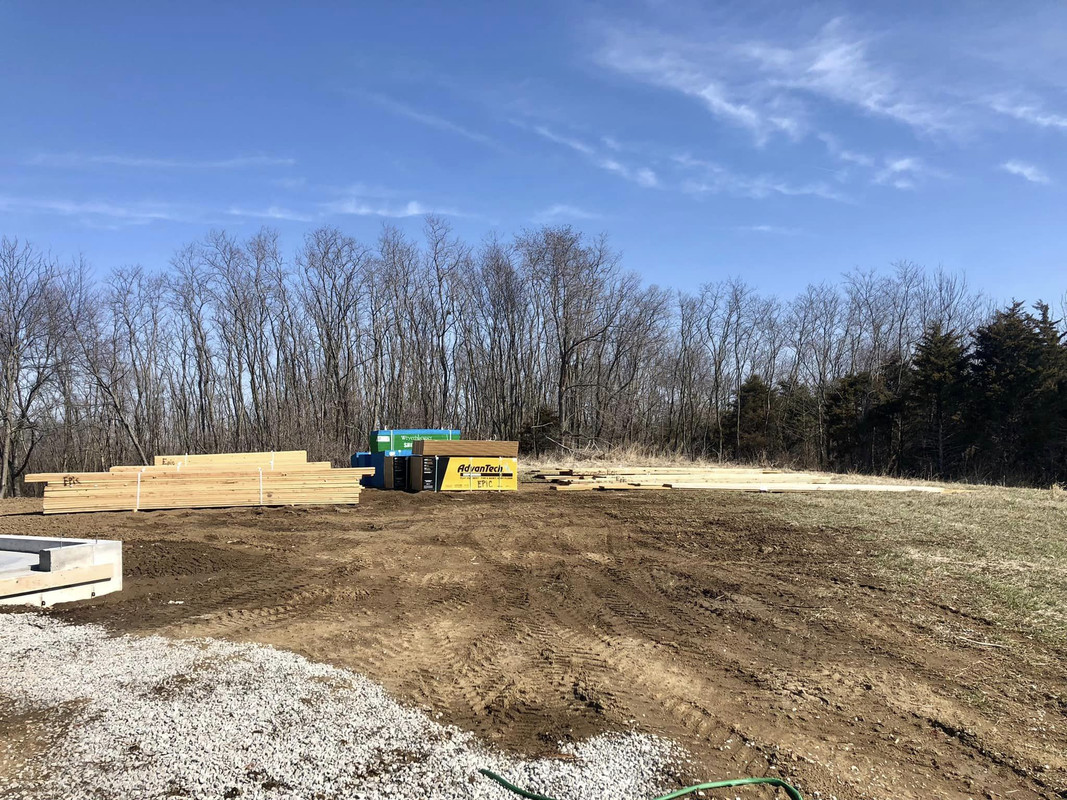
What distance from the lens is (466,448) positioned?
18.6 m

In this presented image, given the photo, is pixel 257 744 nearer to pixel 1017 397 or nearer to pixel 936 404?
pixel 1017 397

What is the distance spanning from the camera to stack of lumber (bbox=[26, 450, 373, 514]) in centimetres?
1410

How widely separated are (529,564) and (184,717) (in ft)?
18.7

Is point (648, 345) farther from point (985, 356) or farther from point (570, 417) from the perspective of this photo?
point (985, 356)

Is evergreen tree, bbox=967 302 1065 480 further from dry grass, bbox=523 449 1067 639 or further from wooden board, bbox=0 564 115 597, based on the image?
wooden board, bbox=0 564 115 597

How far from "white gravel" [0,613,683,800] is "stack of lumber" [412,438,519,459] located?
13.2 m

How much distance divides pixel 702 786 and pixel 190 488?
565 inches

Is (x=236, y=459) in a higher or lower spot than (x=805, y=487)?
higher

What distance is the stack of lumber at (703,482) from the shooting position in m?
19.3

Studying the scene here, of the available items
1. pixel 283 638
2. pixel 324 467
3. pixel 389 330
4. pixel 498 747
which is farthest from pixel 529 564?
pixel 389 330

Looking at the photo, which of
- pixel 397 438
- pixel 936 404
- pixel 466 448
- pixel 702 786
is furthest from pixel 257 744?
pixel 936 404

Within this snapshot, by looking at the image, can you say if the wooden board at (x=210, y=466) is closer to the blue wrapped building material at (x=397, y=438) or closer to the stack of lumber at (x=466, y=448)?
the stack of lumber at (x=466, y=448)

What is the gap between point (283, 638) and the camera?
5.81 meters

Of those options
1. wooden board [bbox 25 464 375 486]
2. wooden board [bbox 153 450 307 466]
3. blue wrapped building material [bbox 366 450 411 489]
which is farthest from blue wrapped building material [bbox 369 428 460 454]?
wooden board [bbox 25 464 375 486]
